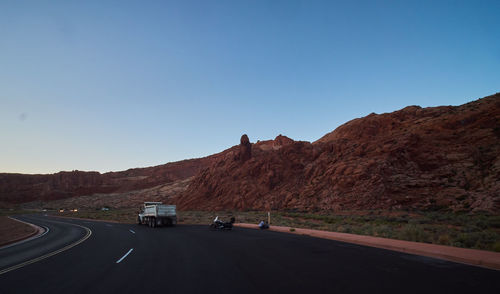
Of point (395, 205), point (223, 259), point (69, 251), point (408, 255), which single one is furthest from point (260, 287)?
point (395, 205)

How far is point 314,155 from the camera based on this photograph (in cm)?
6588

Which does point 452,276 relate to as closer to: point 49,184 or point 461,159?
point 461,159

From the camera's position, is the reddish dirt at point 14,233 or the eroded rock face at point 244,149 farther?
the eroded rock face at point 244,149

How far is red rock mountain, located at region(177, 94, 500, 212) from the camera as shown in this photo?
38750mm

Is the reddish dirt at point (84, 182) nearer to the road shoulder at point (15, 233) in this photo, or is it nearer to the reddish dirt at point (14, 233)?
the road shoulder at point (15, 233)

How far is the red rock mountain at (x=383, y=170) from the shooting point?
127ft

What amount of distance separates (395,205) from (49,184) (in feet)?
420

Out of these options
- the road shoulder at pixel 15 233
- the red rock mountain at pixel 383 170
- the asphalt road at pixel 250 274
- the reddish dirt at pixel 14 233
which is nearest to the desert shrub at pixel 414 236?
the asphalt road at pixel 250 274

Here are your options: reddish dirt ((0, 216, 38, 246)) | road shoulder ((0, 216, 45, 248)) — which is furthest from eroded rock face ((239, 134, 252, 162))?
reddish dirt ((0, 216, 38, 246))

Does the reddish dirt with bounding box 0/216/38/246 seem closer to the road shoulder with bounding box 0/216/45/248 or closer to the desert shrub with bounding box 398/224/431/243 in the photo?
the road shoulder with bounding box 0/216/45/248

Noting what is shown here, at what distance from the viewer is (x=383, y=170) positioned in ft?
152

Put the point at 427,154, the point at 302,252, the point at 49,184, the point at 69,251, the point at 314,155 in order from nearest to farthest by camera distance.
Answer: the point at 302,252 < the point at 69,251 < the point at 427,154 < the point at 314,155 < the point at 49,184

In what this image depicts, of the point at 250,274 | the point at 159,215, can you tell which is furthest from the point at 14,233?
the point at 250,274

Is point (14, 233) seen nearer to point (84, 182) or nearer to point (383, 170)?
point (383, 170)
